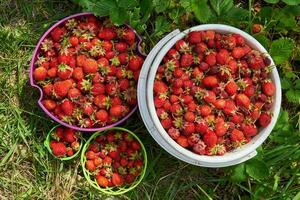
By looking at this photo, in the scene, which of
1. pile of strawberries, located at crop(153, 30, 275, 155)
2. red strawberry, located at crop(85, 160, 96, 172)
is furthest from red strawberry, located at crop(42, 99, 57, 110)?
pile of strawberries, located at crop(153, 30, 275, 155)

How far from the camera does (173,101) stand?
1446 millimetres

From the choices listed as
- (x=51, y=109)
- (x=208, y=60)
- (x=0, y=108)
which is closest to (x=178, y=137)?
(x=208, y=60)

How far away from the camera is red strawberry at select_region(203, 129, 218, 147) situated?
1.43 metres

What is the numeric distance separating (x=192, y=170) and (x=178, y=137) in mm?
294

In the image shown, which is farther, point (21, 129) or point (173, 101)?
point (21, 129)

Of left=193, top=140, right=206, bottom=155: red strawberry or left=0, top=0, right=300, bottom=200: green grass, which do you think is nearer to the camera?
left=193, top=140, right=206, bottom=155: red strawberry

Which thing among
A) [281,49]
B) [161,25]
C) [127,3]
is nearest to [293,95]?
[281,49]

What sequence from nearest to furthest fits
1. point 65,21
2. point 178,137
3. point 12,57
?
point 178,137 → point 65,21 → point 12,57

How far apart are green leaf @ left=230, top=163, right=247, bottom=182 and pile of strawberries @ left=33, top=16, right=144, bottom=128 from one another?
39 cm

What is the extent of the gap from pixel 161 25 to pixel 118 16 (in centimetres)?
17

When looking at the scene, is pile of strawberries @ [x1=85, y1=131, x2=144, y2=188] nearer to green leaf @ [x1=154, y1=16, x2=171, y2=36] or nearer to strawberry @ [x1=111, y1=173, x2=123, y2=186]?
strawberry @ [x1=111, y1=173, x2=123, y2=186]

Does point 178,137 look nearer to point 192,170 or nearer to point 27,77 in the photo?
point 192,170

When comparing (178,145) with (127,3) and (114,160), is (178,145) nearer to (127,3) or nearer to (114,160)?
(114,160)

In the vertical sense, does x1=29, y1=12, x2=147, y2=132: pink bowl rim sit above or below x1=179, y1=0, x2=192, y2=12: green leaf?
below
